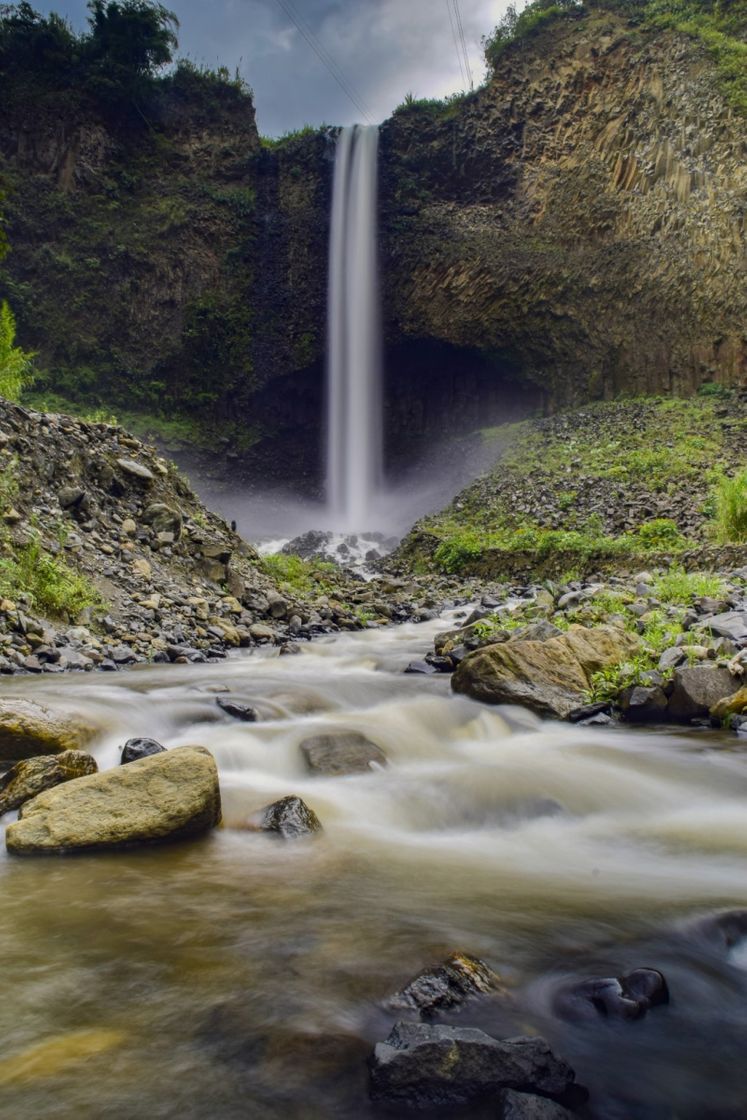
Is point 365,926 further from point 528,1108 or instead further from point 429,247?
point 429,247

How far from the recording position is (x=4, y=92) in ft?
98.5

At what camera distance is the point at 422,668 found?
692 centimetres

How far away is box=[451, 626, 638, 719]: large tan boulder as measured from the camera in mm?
5344

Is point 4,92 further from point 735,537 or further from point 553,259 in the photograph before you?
point 735,537

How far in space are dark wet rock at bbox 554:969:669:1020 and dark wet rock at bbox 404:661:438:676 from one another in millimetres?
4868

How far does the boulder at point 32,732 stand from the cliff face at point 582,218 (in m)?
23.7

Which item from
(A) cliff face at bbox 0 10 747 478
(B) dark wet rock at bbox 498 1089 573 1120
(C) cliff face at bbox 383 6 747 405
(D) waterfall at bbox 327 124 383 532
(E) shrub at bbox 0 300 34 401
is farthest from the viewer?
(D) waterfall at bbox 327 124 383 532

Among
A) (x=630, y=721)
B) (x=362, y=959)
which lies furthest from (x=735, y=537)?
(x=362, y=959)

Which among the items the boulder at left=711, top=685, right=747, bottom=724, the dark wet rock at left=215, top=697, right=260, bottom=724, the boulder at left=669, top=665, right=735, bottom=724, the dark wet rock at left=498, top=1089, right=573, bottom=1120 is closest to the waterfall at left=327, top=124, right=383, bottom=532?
the dark wet rock at left=215, top=697, right=260, bottom=724

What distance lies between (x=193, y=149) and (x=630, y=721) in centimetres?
3586

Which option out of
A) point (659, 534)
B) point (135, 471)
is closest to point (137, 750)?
point (135, 471)

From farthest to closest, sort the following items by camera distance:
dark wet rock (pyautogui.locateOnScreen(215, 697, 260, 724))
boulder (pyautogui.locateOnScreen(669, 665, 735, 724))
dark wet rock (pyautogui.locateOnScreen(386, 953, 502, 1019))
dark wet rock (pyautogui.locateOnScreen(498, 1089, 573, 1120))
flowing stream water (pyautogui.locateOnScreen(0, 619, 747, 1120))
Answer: dark wet rock (pyautogui.locateOnScreen(215, 697, 260, 724))
boulder (pyautogui.locateOnScreen(669, 665, 735, 724))
dark wet rock (pyautogui.locateOnScreen(386, 953, 502, 1019))
flowing stream water (pyautogui.locateOnScreen(0, 619, 747, 1120))
dark wet rock (pyautogui.locateOnScreen(498, 1089, 573, 1120))

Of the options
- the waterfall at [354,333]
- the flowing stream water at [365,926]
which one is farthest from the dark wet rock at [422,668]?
the waterfall at [354,333]

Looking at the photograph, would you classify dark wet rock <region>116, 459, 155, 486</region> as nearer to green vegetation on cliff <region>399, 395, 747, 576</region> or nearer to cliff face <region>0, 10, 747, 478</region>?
green vegetation on cliff <region>399, 395, 747, 576</region>
